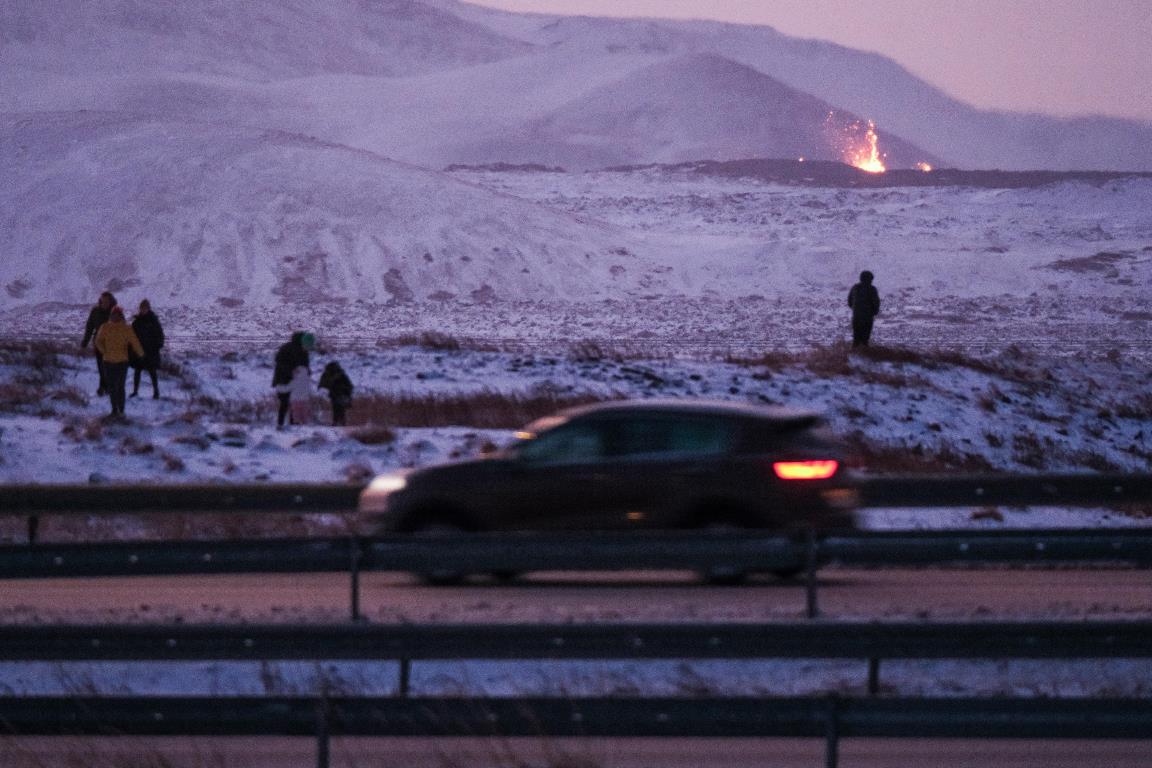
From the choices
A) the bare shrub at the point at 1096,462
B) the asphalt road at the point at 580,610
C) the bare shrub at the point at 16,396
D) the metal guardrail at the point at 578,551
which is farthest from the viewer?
the bare shrub at the point at 16,396

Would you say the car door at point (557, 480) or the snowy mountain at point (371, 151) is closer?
the car door at point (557, 480)

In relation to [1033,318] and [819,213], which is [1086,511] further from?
[819,213]

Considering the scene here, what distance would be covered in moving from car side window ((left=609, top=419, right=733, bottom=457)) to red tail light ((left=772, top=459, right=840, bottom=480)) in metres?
0.46

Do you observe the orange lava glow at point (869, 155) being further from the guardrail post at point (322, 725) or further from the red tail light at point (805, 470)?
the guardrail post at point (322, 725)

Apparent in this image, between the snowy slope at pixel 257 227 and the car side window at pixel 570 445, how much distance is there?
44363 mm

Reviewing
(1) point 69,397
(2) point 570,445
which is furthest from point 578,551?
(1) point 69,397

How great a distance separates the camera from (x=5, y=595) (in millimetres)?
14609

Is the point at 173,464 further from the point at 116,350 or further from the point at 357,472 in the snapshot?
the point at 116,350

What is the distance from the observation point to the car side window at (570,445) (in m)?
14.0

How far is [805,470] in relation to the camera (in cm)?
1362

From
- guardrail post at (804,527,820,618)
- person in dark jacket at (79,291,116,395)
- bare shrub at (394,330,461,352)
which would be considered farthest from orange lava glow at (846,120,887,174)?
guardrail post at (804,527,820,618)

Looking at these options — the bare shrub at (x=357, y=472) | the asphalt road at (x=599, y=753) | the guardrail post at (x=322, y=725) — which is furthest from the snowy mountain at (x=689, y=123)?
the guardrail post at (x=322, y=725)

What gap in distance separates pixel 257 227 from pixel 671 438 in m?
53.3

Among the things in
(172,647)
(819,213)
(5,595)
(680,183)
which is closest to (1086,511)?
(5,595)
